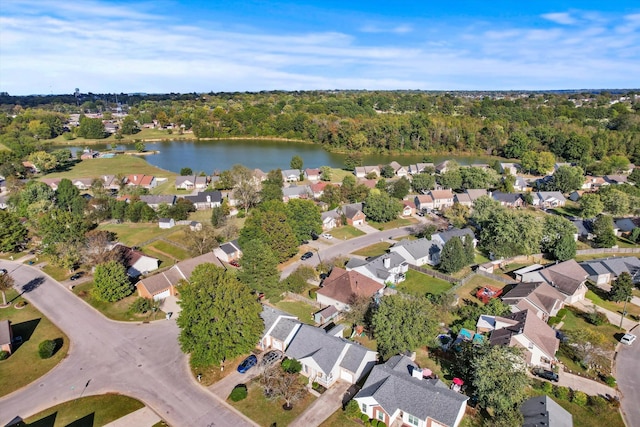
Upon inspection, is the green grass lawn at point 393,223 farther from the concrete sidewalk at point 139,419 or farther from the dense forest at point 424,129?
the dense forest at point 424,129

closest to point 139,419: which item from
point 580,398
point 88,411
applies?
point 88,411

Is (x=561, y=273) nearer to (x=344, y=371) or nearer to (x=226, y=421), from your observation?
(x=344, y=371)

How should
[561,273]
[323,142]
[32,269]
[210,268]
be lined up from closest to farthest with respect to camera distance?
[210,268]
[561,273]
[32,269]
[323,142]

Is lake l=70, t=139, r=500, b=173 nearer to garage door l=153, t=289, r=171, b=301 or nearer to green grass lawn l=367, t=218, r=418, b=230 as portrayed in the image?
green grass lawn l=367, t=218, r=418, b=230

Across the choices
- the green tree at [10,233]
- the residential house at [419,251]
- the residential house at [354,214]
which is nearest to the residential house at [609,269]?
the residential house at [419,251]

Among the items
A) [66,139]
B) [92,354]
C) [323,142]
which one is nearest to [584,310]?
[92,354]

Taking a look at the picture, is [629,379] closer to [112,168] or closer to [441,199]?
[441,199]
